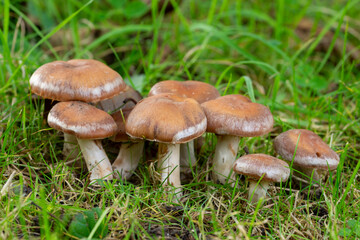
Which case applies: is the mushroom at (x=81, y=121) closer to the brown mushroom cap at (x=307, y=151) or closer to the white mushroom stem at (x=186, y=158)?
the white mushroom stem at (x=186, y=158)

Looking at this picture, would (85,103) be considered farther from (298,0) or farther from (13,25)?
(298,0)

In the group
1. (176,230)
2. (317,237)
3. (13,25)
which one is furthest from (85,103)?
(13,25)

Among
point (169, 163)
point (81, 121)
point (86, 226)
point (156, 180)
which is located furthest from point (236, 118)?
point (86, 226)

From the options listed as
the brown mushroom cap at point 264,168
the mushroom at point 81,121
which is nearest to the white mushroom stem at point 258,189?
the brown mushroom cap at point 264,168

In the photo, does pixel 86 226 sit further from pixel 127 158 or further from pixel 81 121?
→ pixel 127 158

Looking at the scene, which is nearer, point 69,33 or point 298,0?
point 69,33

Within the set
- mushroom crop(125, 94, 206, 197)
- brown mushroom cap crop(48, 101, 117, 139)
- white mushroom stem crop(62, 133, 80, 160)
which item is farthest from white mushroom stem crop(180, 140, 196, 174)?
white mushroom stem crop(62, 133, 80, 160)
